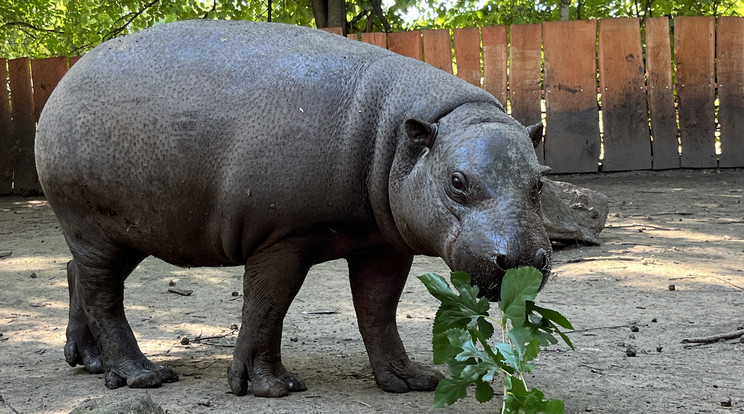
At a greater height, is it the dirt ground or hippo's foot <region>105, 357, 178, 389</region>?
hippo's foot <region>105, 357, 178, 389</region>

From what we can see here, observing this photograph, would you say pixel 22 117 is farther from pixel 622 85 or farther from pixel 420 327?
pixel 420 327

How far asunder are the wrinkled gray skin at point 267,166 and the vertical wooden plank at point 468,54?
6.57 meters

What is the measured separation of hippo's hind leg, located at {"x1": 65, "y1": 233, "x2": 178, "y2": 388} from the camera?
13.9 ft

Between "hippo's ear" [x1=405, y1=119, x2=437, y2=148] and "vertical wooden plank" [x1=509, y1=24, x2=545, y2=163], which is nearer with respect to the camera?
"hippo's ear" [x1=405, y1=119, x2=437, y2=148]

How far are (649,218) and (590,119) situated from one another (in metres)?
2.40

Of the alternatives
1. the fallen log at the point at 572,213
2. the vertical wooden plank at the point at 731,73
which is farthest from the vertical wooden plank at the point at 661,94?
the fallen log at the point at 572,213

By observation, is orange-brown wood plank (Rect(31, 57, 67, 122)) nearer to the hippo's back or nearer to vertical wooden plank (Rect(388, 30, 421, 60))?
vertical wooden plank (Rect(388, 30, 421, 60))

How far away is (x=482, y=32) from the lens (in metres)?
10.7

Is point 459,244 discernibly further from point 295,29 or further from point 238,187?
point 295,29

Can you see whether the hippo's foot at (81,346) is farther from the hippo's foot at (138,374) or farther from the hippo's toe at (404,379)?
the hippo's toe at (404,379)

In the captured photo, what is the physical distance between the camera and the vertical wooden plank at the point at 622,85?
10.5 m

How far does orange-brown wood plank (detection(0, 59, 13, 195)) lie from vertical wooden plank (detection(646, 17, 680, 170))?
25.1 feet

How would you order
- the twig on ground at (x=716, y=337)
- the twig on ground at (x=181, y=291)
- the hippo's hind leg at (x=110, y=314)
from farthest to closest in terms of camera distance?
1. the twig on ground at (x=181, y=291)
2. the twig on ground at (x=716, y=337)
3. the hippo's hind leg at (x=110, y=314)

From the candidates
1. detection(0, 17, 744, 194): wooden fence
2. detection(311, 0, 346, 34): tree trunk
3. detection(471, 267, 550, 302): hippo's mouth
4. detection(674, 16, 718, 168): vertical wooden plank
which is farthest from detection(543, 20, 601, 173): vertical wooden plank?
detection(471, 267, 550, 302): hippo's mouth
